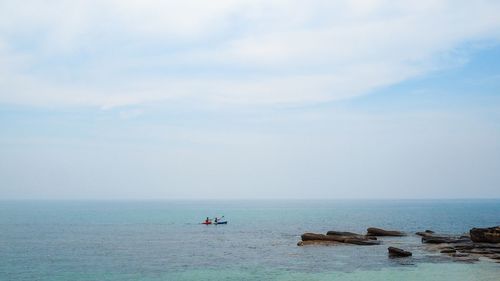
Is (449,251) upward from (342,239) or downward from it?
downward

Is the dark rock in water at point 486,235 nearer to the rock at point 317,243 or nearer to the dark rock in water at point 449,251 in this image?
the dark rock in water at point 449,251

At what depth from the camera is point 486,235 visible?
202 feet

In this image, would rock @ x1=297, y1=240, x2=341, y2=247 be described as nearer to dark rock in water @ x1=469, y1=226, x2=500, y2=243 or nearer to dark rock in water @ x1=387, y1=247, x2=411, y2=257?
dark rock in water @ x1=387, y1=247, x2=411, y2=257

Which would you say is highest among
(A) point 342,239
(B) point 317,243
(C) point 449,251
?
(A) point 342,239

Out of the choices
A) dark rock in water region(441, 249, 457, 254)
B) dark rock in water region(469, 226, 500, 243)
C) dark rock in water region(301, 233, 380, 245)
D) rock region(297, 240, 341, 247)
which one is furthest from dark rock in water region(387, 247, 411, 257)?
dark rock in water region(469, 226, 500, 243)

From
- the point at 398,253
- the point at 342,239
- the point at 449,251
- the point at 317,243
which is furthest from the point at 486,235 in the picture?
the point at 317,243

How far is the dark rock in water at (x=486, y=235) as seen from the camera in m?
60.9

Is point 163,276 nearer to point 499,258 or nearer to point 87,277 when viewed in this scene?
point 87,277

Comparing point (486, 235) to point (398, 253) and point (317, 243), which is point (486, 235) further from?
point (317, 243)

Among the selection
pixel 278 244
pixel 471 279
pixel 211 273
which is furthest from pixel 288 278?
pixel 278 244

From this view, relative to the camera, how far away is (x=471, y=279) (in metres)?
40.7

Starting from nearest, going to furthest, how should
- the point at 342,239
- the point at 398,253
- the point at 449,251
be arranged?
1. the point at 398,253
2. the point at 449,251
3. the point at 342,239

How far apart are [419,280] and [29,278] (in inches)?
1287

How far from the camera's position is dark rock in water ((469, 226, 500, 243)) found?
200 feet
